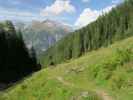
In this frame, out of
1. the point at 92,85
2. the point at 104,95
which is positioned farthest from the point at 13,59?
the point at 104,95

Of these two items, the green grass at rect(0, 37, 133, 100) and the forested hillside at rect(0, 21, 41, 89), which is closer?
the green grass at rect(0, 37, 133, 100)

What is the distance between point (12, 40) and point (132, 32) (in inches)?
2467

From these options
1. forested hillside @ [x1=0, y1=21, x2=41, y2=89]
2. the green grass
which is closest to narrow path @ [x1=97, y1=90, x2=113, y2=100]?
the green grass

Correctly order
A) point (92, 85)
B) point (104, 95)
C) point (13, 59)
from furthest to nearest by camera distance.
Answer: point (13, 59) → point (92, 85) → point (104, 95)

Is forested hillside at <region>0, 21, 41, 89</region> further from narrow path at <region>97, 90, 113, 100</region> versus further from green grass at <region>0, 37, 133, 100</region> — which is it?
narrow path at <region>97, 90, 113, 100</region>

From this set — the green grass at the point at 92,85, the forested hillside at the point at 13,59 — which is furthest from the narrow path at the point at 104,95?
the forested hillside at the point at 13,59

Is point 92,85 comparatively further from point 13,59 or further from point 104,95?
point 13,59

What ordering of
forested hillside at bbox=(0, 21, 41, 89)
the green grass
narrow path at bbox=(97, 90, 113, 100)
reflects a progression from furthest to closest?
forested hillside at bbox=(0, 21, 41, 89) < the green grass < narrow path at bbox=(97, 90, 113, 100)

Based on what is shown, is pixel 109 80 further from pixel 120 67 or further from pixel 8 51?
pixel 8 51

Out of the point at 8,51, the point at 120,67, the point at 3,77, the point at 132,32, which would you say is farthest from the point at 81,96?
the point at 132,32

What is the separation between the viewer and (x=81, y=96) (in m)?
38.6

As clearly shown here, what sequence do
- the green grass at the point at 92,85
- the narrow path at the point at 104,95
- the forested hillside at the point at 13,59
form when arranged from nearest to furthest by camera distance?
the narrow path at the point at 104,95 < the green grass at the point at 92,85 < the forested hillside at the point at 13,59

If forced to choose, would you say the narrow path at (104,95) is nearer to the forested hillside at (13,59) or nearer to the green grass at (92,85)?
the green grass at (92,85)

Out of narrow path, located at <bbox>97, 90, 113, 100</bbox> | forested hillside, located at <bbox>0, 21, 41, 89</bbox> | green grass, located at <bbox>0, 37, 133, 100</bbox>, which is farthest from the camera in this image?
forested hillside, located at <bbox>0, 21, 41, 89</bbox>
